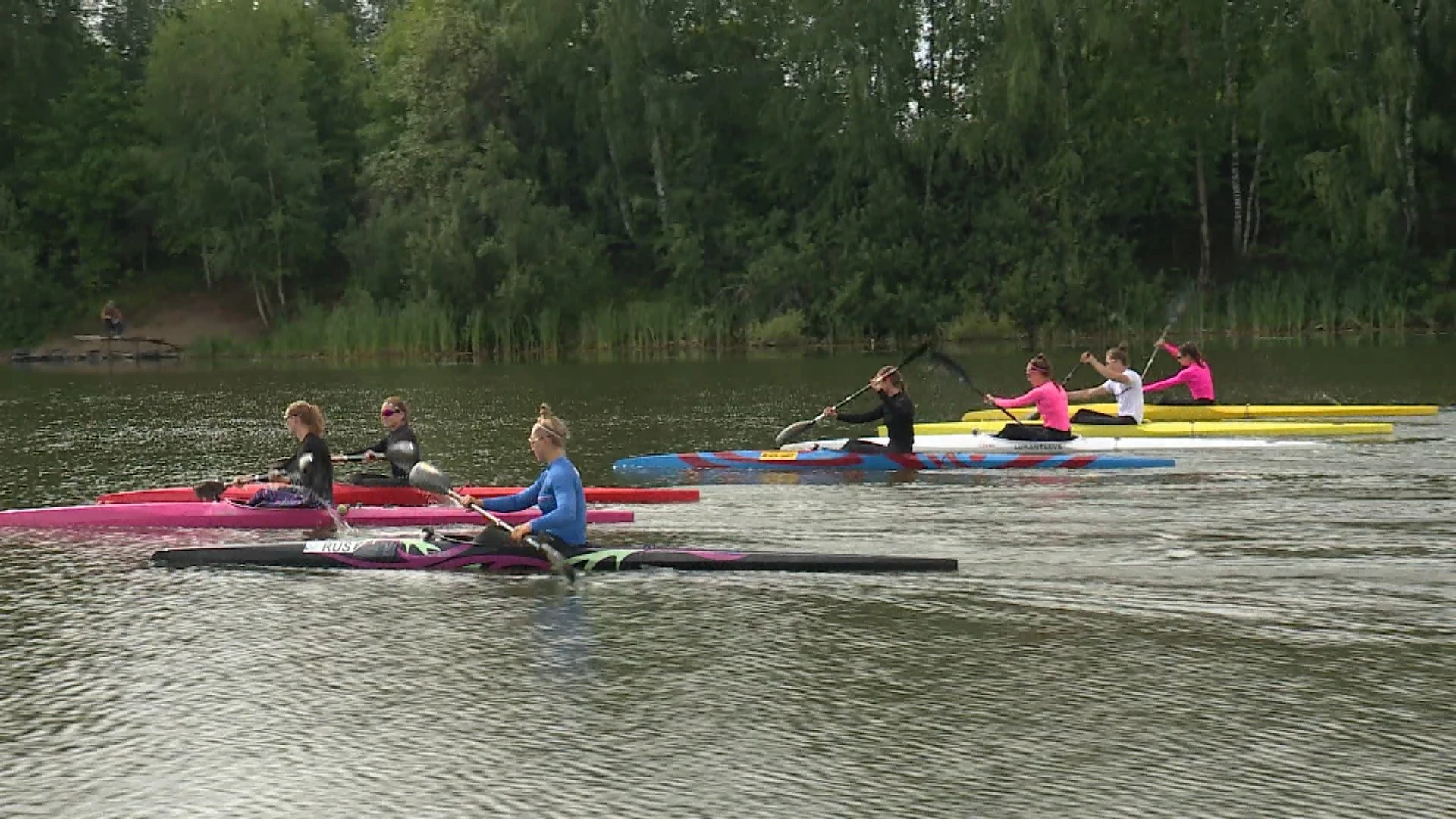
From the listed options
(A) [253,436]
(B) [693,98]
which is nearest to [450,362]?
(B) [693,98]

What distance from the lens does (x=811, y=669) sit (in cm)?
1052

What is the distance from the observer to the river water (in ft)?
27.6

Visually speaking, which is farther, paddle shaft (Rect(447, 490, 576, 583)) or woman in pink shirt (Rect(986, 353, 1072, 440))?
woman in pink shirt (Rect(986, 353, 1072, 440))

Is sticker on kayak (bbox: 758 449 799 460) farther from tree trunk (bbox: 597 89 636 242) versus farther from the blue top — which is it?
tree trunk (bbox: 597 89 636 242)

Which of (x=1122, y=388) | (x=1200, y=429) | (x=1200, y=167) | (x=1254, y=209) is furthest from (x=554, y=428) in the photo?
(x=1254, y=209)

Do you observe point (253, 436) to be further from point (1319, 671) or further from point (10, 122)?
point (10, 122)

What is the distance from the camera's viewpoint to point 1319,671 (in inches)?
400

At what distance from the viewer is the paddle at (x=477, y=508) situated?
526 inches

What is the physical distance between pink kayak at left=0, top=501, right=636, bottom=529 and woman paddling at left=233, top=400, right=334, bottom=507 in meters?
0.10

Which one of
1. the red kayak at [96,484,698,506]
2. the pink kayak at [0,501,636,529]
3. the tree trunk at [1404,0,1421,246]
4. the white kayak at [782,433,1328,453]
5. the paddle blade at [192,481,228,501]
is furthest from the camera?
the tree trunk at [1404,0,1421,246]

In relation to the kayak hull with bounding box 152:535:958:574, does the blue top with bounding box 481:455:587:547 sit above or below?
above

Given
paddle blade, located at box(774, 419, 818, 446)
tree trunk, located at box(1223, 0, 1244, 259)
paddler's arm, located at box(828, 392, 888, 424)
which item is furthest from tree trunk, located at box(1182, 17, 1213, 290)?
paddler's arm, located at box(828, 392, 888, 424)

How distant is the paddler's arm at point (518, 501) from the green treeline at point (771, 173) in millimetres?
38571

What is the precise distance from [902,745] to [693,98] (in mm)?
51185
